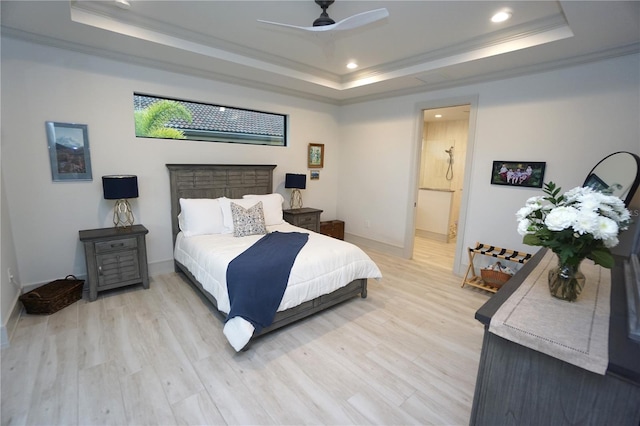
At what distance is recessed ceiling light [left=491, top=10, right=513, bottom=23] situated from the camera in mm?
2461

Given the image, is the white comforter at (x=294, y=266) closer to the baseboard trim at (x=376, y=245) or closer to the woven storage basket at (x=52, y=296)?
the woven storage basket at (x=52, y=296)

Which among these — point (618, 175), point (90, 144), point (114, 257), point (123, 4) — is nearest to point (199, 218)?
point (114, 257)

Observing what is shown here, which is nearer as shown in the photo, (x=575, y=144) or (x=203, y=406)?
(x=203, y=406)

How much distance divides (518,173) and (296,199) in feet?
10.6

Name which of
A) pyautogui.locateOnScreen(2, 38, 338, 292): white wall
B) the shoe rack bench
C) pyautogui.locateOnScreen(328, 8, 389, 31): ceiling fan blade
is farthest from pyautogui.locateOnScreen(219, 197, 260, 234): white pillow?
the shoe rack bench

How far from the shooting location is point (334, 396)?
75.6 inches

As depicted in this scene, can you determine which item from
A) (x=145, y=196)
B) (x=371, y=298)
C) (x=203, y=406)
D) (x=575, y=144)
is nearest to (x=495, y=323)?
(x=203, y=406)

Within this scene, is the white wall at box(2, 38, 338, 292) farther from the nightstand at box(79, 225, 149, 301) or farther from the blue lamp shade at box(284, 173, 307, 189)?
the blue lamp shade at box(284, 173, 307, 189)

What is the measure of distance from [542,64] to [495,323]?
3281 mm

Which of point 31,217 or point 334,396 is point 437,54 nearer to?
point 334,396

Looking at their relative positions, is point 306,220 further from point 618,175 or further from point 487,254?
point 618,175

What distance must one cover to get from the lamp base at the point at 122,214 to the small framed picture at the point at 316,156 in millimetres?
2818

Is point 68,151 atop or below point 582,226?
atop

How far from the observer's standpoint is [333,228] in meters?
5.28
